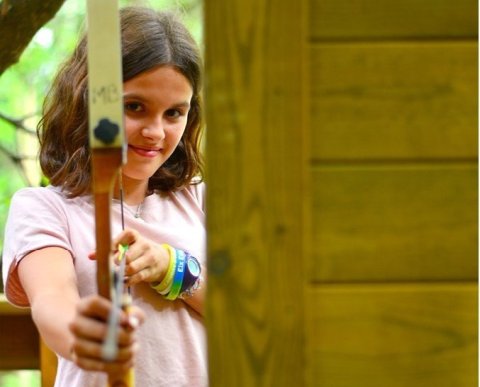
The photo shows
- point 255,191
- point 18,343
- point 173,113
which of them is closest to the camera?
point 255,191

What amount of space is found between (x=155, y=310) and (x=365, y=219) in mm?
730

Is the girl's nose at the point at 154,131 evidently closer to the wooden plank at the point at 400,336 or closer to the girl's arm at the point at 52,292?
the girl's arm at the point at 52,292

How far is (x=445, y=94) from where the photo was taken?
1.31 m

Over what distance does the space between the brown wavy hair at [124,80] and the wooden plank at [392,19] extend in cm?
69

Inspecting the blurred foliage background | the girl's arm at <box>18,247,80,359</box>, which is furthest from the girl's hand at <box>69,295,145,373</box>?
the blurred foliage background

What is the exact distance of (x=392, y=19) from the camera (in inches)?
51.3

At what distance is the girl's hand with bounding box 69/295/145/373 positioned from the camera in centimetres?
117

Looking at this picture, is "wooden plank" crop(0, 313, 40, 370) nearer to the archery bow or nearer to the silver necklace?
the silver necklace

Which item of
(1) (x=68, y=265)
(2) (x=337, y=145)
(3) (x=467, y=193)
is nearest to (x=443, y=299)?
(3) (x=467, y=193)

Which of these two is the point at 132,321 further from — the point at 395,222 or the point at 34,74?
the point at 34,74

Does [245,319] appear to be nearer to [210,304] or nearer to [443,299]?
[210,304]

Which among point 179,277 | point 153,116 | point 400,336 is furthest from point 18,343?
point 400,336


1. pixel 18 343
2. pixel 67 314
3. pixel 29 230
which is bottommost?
pixel 18 343

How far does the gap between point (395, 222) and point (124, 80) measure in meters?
0.81
